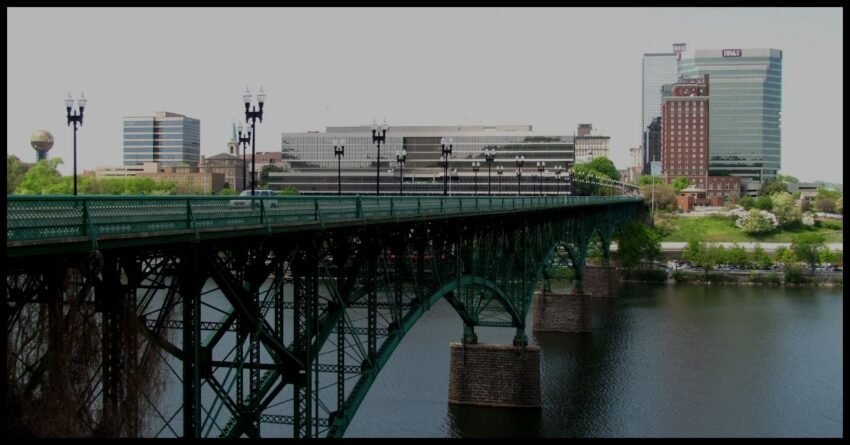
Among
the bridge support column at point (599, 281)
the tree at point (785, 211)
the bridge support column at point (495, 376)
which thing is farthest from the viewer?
the tree at point (785, 211)

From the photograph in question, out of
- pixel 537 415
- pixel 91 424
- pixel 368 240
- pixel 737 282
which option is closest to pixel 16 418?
pixel 91 424

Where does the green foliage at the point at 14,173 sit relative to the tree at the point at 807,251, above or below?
above

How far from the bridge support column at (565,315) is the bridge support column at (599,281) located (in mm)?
22988

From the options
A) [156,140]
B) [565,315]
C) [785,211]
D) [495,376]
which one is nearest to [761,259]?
[785,211]

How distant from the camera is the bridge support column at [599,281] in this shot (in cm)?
9531

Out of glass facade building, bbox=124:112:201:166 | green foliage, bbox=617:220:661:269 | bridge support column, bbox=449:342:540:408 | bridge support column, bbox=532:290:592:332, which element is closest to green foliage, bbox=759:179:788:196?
green foliage, bbox=617:220:661:269

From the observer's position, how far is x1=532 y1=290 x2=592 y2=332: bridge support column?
71.7m

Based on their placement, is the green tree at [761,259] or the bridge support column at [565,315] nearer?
the bridge support column at [565,315]

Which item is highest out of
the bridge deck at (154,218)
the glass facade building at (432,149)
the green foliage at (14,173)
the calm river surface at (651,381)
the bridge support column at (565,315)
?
the glass facade building at (432,149)

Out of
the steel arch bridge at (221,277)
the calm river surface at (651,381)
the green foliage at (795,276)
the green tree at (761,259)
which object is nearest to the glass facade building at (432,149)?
the green tree at (761,259)

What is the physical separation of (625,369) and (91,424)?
45034mm

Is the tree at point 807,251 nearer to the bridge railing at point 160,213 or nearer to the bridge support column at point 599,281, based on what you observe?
the bridge support column at point 599,281

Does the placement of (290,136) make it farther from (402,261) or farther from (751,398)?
(402,261)

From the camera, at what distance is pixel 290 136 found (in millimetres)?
181500
